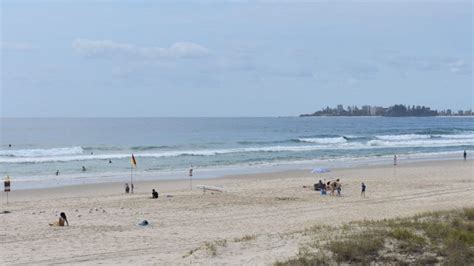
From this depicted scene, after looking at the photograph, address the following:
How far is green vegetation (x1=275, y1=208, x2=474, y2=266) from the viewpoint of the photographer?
31.2ft

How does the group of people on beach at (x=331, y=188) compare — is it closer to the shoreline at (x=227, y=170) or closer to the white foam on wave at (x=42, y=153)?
the shoreline at (x=227, y=170)

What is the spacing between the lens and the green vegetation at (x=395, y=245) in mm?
9523

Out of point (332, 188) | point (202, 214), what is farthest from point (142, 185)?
point (202, 214)

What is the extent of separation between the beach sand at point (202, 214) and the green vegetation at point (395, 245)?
75 cm

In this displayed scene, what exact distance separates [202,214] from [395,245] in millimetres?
10967

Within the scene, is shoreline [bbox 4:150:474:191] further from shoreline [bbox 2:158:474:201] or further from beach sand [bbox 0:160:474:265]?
beach sand [bbox 0:160:474:265]

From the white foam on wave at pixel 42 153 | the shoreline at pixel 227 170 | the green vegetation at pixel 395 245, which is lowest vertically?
the shoreline at pixel 227 170

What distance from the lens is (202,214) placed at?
802 inches

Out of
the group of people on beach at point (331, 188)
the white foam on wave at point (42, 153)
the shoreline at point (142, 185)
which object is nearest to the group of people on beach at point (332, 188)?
the group of people on beach at point (331, 188)

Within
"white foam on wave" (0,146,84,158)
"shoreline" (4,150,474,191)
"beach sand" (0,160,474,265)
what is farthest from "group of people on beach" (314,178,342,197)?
"white foam on wave" (0,146,84,158)

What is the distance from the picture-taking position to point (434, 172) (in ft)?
117

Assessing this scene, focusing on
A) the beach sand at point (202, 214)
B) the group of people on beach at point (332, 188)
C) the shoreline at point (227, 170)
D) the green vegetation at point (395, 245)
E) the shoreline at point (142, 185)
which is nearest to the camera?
the green vegetation at point (395, 245)

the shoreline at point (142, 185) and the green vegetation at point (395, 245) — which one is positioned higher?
the green vegetation at point (395, 245)

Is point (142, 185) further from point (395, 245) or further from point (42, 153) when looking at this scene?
point (42, 153)
